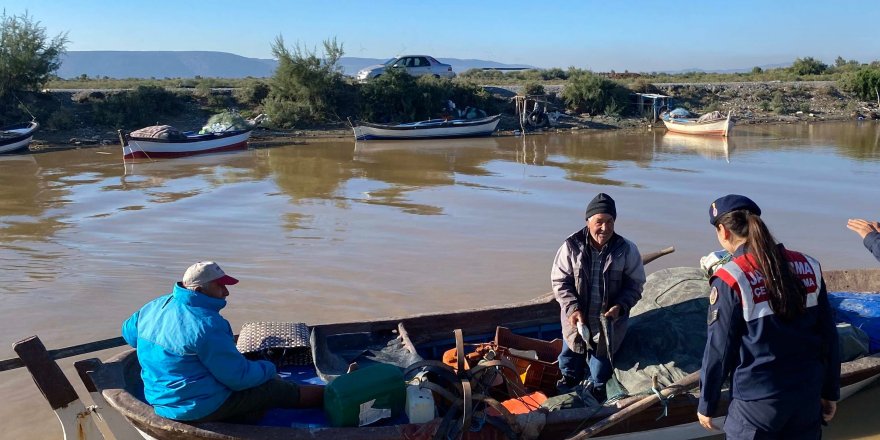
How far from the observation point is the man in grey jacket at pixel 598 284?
4.66 metres

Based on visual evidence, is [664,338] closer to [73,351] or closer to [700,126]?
[73,351]

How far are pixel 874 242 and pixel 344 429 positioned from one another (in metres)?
2.97

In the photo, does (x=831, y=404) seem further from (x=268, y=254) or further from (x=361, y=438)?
(x=268, y=254)

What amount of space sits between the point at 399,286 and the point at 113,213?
7.53 meters

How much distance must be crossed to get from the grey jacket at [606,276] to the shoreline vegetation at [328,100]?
24854 mm

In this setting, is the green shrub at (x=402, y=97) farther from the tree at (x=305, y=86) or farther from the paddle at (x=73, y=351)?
the paddle at (x=73, y=351)

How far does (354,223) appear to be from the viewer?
12.7 metres

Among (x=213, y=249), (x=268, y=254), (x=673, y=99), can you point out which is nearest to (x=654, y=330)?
(x=268, y=254)

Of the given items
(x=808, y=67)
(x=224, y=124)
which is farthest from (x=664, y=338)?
(x=808, y=67)

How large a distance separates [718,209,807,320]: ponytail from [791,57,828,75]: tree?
2102 inches

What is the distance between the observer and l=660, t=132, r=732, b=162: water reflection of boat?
2281cm

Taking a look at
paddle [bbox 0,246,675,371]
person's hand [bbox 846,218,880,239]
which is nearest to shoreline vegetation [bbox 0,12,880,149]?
paddle [bbox 0,246,675,371]

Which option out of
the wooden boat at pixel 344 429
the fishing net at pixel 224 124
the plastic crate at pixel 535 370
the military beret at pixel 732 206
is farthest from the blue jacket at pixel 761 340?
the fishing net at pixel 224 124

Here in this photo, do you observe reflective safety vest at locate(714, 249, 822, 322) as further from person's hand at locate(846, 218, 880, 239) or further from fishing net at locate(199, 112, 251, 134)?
fishing net at locate(199, 112, 251, 134)
